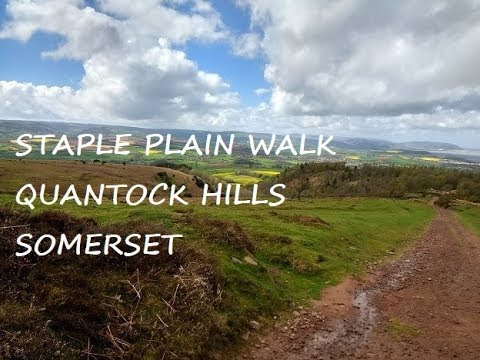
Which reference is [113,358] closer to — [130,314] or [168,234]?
[130,314]

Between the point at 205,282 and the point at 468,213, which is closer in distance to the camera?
the point at 205,282

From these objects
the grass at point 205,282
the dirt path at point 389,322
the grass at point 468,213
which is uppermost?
the grass at point 205,282

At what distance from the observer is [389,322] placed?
15.4 meters

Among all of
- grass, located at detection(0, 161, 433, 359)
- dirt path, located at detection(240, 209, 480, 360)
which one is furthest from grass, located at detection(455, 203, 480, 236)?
grass, located at detection(0, 161, 433, 359)

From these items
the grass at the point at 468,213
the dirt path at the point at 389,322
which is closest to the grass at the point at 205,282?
the dirt path at the point at 389,322

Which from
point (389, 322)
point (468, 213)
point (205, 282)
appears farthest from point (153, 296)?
point (468, 213)

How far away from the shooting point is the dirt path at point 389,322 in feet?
42.1

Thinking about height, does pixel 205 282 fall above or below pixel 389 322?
above

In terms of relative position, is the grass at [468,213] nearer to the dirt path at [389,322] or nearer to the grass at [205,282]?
the dirt path at [389,322]

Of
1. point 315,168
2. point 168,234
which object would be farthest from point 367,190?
point 168,234

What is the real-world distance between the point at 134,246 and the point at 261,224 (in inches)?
546

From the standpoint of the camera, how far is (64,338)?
32.1 ft

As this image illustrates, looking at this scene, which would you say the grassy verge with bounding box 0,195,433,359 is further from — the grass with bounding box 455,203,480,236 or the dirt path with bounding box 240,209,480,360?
the grass with bounding box 455,203,480,236

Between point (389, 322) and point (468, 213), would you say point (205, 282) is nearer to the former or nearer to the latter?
point (389, 322)
